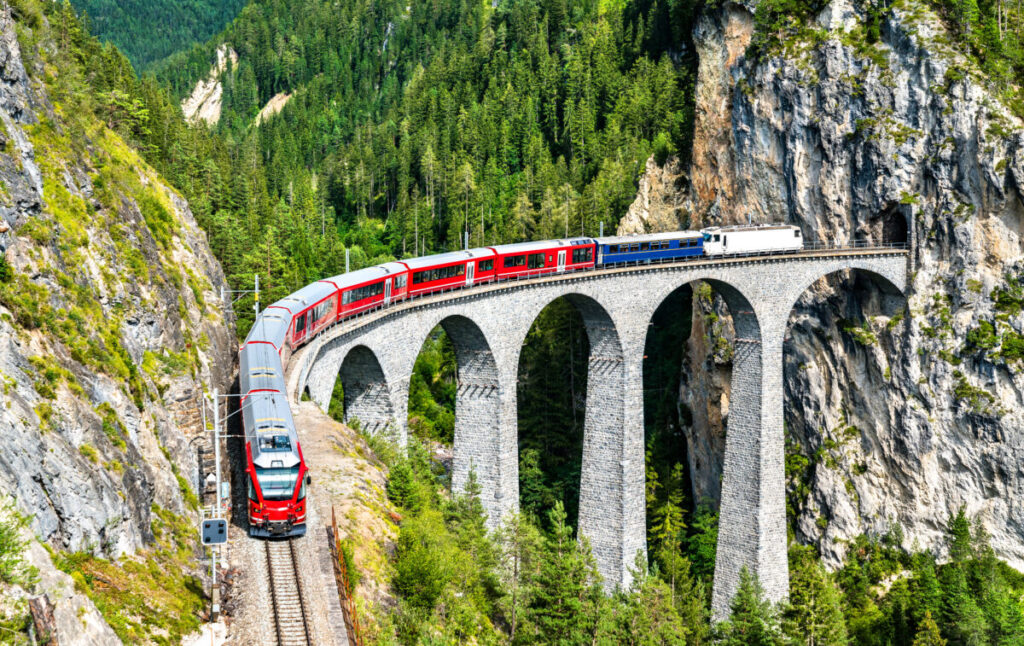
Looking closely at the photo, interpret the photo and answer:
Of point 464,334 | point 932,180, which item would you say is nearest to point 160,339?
point 464,334

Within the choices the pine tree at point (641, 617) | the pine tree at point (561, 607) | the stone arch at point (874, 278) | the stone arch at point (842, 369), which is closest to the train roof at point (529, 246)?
the stone arch at point (874, 278)

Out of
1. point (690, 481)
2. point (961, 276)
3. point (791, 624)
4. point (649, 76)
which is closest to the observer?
point (791, 624)

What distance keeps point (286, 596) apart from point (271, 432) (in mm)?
5481

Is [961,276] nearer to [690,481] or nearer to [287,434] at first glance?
[690,481]

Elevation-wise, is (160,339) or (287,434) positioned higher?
(160,339)

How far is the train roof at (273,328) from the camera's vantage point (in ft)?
120

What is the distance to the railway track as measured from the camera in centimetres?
2386

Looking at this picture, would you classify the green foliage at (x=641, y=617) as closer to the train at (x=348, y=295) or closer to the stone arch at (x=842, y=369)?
the train at (x=348, y=295)

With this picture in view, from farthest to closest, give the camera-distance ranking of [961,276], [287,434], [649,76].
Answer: [649,76]
[961,276]
[287,434]

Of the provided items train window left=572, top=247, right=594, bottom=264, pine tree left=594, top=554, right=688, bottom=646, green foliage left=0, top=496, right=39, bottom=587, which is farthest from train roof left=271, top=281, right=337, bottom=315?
green foliage left=0, top=496, right=39, bottom=587

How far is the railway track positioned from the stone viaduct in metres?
17.7

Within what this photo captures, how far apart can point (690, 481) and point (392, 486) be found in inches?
1725

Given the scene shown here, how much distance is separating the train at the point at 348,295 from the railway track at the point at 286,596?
→ 0.59 m

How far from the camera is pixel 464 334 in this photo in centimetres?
5134
